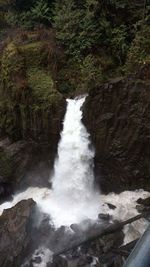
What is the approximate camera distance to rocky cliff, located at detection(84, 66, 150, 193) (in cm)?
1363

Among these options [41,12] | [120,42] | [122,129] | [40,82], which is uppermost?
[41,12]

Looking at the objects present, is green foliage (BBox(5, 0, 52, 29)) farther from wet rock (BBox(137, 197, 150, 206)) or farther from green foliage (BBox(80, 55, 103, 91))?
wet rock (BBox(137, 197, 150, 206))

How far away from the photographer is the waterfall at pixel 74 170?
47.7 ft

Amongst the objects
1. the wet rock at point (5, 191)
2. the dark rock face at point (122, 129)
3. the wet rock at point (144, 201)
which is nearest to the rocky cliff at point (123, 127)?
the dark rock face at point (122, 129)

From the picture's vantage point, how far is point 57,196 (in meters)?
15.1

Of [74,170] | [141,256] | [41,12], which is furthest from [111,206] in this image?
[141,256]

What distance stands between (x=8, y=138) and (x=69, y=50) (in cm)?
523

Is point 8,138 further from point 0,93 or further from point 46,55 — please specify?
point 46,55

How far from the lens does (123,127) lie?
45.9 feet

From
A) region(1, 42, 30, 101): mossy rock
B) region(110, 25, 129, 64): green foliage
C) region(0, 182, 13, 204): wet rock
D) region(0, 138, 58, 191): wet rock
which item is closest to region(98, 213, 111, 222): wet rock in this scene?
region(0, 138, 58, 191): wet rock

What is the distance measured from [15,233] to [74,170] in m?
3.81

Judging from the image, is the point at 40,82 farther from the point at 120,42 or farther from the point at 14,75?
the point at 120,42

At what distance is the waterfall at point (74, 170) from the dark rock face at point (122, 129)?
44 centimetres

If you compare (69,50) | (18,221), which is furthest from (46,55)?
(18,221)
